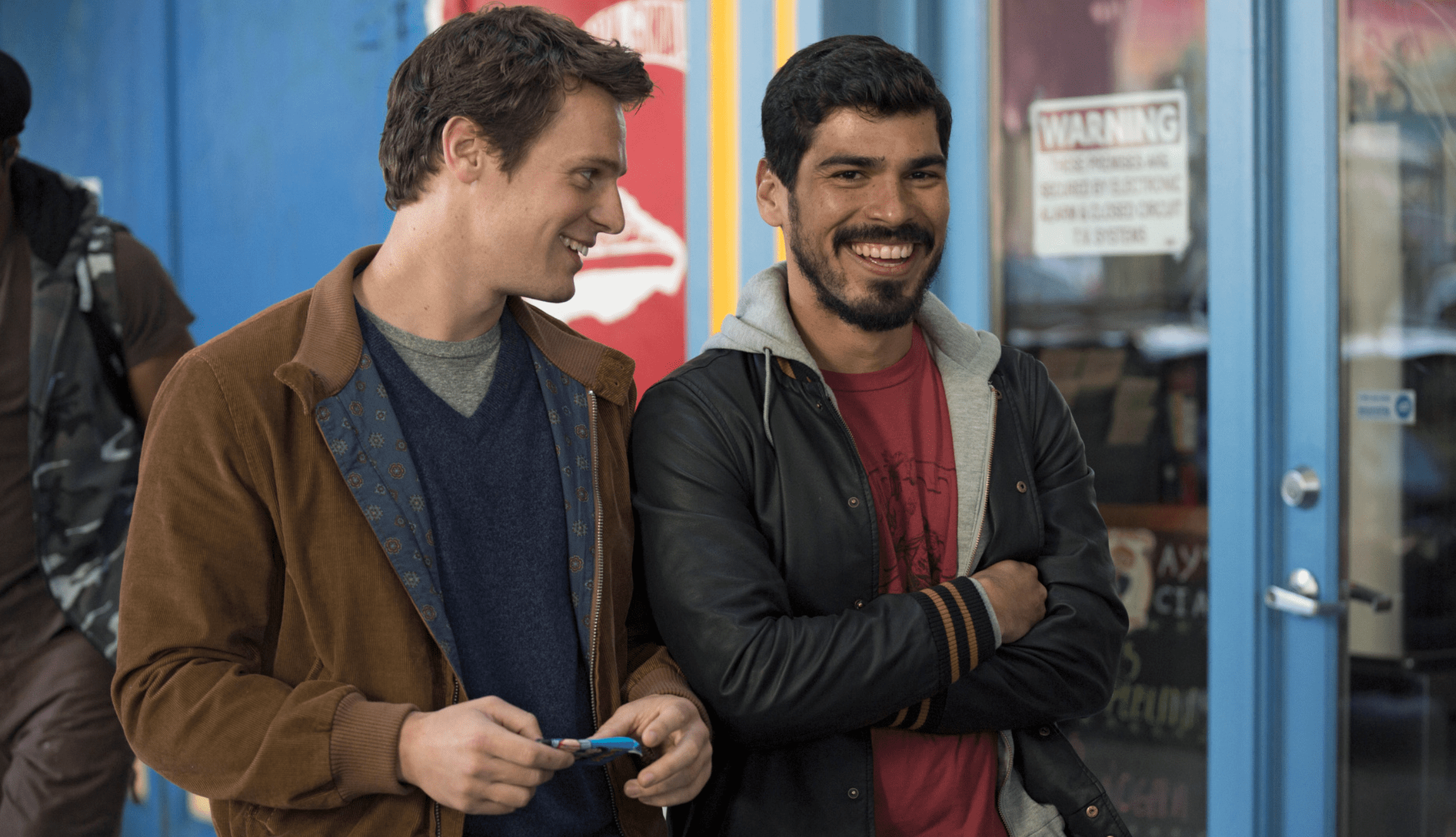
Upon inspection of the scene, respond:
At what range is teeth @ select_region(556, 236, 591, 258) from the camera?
168 cm

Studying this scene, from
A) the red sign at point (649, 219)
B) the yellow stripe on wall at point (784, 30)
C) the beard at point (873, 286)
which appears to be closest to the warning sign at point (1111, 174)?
the yellow stripe on wall at point (784, 30)

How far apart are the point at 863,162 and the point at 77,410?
1915mm

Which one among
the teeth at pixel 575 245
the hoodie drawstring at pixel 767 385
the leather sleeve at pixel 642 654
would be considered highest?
the teeth at pixel 575 245

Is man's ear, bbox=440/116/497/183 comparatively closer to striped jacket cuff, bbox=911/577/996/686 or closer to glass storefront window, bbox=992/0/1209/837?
striped jacket cuff, bbox=911/577/996/686

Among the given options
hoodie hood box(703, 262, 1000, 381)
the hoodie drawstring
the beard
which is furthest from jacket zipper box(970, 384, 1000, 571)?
the hoodie drawstring

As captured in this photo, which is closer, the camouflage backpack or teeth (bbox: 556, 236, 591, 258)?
teeth (bbox: 556, 236, 591, 258)

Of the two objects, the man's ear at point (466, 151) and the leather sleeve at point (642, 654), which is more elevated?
the man's ear at point (466, 151)

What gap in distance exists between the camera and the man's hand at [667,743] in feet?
4.88

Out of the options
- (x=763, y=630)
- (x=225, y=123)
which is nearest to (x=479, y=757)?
(x=763, y=630)

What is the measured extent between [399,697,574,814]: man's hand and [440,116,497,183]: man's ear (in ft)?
2.28

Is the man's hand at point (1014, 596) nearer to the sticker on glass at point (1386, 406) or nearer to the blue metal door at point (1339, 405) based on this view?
the blue metal door at point (1339, 405)

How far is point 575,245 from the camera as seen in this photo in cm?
169

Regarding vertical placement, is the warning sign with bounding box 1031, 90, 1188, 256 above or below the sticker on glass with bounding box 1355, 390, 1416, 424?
above

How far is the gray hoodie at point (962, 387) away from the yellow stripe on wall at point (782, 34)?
3.32ft
